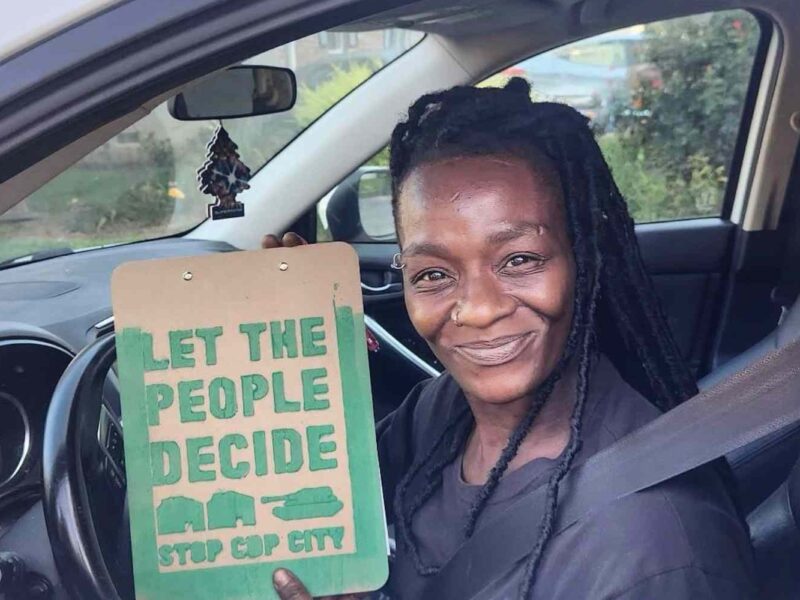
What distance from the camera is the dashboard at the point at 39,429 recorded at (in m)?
→ 1.71

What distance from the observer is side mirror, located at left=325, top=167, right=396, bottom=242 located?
3.16 metres

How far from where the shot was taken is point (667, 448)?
1.46m

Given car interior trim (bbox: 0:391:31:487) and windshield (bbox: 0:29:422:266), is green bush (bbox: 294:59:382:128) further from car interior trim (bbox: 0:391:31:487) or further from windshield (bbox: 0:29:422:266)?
car interior trim (bbox: 0:391:31:487)

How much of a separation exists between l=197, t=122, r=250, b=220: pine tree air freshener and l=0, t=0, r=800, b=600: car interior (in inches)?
4.0

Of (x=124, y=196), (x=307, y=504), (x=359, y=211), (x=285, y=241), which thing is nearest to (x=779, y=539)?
(x=307, y=504)

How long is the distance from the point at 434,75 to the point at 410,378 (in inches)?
32.0

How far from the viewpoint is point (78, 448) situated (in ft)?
5.48

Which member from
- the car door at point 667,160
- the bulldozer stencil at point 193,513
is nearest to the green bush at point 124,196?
the car door at point 667,160

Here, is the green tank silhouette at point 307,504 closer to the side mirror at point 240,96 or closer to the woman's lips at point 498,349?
the woman's lips at point 498,349

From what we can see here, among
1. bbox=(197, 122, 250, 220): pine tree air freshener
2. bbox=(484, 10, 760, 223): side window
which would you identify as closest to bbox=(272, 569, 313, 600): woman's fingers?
bbox=(197, 122, 250, 220): pine tree air freshener

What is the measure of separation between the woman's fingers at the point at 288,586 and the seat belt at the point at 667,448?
0.25m

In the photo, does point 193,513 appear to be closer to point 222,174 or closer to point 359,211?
point 222,174

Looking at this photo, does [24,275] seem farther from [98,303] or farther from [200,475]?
[200,475]

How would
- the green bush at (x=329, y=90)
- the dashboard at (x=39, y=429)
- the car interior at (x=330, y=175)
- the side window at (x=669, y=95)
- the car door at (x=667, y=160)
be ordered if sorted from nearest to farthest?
the car interior at (x=330, y=175)
the dashboard at (x=39, y=429)
the green bush at (x=329, y=90)
the car door at (x=667, y=160)
the side window at (x=669, y=95)
